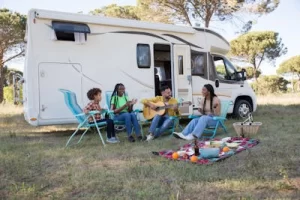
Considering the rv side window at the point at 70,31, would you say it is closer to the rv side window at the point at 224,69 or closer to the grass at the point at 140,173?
the grass at the point at 140,173

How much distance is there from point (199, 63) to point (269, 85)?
61.5 feet

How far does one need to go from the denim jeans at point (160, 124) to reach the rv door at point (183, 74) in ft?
4.90

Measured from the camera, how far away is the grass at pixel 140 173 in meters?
2.90

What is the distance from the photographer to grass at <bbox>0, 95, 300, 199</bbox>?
2.90 metres

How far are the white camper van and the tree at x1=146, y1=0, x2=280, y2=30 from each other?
311 inches

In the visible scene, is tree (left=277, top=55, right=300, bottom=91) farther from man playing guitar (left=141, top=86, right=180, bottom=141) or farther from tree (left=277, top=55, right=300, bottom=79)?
man playing guitar (left=141, top=86, right=180, bottom=141)

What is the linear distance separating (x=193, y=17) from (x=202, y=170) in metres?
13.5

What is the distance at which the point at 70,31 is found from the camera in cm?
617

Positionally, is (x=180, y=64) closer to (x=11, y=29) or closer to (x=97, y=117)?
(x=97, y=117)

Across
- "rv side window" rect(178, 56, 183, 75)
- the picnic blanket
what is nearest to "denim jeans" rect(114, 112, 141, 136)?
the picnic blanket

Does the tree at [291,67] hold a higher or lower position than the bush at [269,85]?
higher

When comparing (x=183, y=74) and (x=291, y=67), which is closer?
(x=183, y=74)

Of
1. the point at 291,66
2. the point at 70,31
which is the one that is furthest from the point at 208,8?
the point at 291,66

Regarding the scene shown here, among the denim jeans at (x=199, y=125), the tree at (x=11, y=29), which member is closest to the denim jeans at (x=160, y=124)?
the denim jeans at (x=199, y=125)
